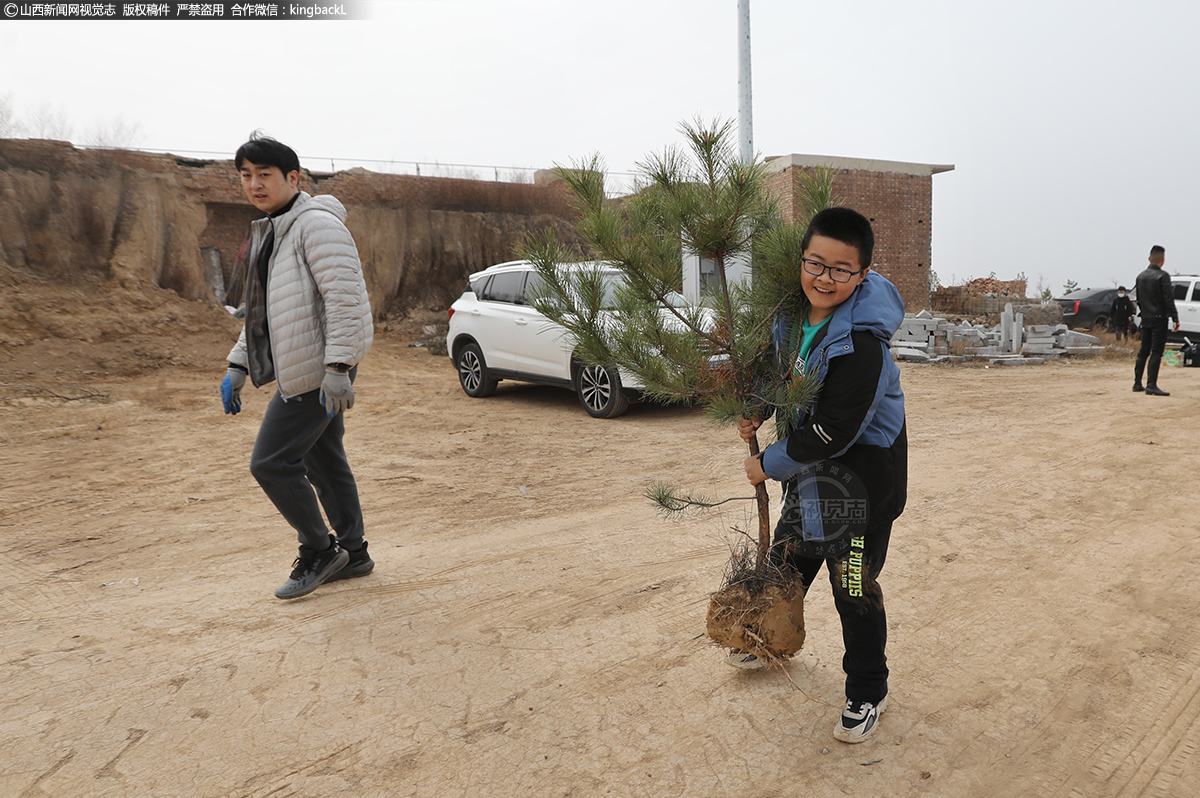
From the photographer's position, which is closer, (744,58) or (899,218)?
(744,58)

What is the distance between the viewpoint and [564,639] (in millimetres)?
3037

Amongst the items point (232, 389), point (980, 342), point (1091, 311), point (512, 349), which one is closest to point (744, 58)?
point (980, 342)

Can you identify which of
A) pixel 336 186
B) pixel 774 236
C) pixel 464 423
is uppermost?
pixel 336 186

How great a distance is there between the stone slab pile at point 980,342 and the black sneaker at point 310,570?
12016 millimetres

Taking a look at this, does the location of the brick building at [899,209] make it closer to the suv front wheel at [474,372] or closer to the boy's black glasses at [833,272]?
the suv front wheel at [474,372]

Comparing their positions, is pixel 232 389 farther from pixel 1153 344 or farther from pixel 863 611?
pixel 1153 344

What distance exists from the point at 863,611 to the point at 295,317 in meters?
2.59

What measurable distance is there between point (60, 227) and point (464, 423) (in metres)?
11.4

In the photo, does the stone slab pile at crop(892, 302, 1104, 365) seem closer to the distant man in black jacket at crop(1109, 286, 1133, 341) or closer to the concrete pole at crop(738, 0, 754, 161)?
the distant man in black jacket at crop(1109, 286, 1133, 341)

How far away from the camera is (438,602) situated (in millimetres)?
3426

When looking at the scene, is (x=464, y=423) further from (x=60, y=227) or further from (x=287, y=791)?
(x=60, y=227)

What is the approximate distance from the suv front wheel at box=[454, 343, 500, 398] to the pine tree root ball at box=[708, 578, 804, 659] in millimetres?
7341

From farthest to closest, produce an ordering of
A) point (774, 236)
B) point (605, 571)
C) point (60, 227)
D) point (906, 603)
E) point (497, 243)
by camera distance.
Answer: point (497, 243) < point (60, 227) < point (605, 571) < point (906, 603) < point (774, 236)

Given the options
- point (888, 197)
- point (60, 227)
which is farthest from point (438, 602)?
point (888, 197)
